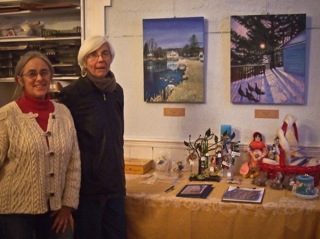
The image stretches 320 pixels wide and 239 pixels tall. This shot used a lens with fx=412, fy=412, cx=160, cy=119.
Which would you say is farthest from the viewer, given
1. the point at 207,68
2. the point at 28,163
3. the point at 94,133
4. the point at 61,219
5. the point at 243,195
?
the point at 207,68

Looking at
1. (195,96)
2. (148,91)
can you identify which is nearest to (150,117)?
(148,91)

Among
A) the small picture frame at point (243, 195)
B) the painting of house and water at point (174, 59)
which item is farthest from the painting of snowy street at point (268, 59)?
the small picture frame at point (243, 195)

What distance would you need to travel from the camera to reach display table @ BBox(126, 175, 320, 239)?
189 centimetres

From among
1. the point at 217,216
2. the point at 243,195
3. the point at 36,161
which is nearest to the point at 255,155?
the point at 243,195

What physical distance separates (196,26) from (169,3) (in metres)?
0.24

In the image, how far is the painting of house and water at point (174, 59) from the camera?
250cm

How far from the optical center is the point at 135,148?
2.70m

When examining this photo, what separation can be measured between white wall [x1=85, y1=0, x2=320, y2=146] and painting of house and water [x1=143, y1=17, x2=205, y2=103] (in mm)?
52

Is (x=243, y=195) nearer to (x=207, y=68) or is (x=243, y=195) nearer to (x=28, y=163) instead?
(x=207, y=68)

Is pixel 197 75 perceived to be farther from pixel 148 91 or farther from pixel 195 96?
pixel 148 91

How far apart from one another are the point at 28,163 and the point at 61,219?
304mm

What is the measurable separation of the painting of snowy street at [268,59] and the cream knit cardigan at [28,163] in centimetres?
121

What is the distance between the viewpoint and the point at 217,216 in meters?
1.96

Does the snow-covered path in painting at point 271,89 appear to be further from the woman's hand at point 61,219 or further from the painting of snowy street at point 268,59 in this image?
the woman's hand at point 61,219
